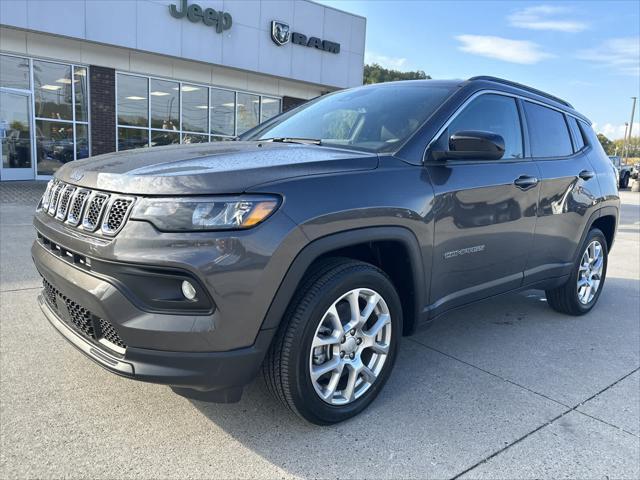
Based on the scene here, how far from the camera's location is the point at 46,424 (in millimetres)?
2572

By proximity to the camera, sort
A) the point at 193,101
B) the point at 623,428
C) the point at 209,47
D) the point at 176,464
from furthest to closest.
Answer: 1. the point at 193,101
2. the point at 209,47
3. the point at 623,428
4. the point at 176,464

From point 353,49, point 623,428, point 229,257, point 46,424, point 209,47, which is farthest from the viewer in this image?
point 353,49

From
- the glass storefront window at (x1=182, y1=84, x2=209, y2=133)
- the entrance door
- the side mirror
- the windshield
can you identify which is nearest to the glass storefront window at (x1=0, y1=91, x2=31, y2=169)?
the entrance door

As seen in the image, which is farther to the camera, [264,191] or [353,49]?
[353,49]

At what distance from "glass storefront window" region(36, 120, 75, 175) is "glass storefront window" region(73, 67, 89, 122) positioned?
415mm

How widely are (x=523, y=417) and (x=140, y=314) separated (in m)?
2.10

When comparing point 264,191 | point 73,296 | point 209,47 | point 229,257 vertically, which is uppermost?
point 209,47

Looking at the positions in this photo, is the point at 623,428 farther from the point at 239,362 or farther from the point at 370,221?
the point at 239,362

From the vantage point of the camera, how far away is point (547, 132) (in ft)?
13.8

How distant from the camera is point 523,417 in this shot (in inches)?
113

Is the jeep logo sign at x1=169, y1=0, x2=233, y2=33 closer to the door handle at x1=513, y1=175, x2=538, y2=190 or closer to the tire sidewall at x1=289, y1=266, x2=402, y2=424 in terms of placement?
the door handle at x1=513, y1=175, x2=538, y2=190

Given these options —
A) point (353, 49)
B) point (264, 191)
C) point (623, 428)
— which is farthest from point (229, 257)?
point (353, 49)

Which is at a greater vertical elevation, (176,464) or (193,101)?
(193,101)

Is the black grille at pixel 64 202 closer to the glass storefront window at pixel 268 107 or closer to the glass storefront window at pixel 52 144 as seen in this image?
the glass storefront window at pixel 52 144
